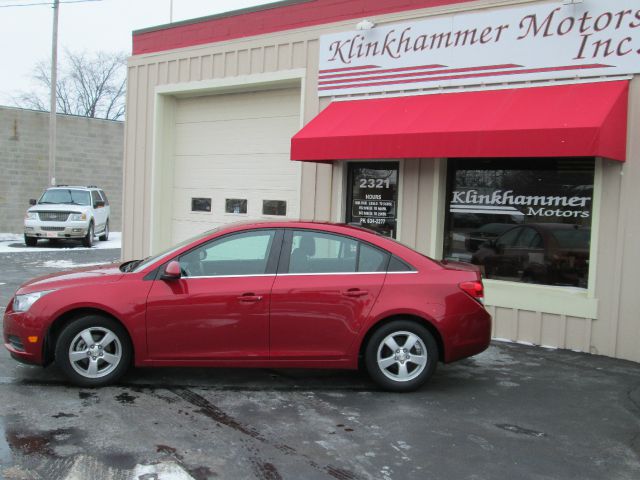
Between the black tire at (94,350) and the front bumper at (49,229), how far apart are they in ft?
49.2

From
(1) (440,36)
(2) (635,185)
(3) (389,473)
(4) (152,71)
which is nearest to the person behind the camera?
(3) (389,473)

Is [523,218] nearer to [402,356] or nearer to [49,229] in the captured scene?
[402,356]

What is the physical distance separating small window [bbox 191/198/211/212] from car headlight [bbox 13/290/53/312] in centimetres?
637

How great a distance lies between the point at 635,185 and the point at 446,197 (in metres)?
2.37

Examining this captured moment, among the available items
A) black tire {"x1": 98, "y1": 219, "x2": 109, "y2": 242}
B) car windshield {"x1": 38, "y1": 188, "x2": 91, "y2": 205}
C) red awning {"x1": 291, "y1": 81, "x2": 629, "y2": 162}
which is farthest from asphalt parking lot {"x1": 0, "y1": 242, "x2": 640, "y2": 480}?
black tire {"x1": 98, "y1": 219, "x2": 109, "y2": 242}

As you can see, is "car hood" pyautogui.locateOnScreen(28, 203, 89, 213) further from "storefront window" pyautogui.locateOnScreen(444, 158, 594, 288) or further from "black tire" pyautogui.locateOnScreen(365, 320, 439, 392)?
"black tire" pyautogui.locateOnScreen(365, 320, 439, 392)

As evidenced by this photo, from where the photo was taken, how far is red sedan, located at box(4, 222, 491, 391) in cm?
558

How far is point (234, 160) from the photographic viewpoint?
11.6 m

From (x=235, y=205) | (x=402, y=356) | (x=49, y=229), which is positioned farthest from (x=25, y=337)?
(x=49, y=229)

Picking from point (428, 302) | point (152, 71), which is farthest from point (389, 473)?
point (152, 71)

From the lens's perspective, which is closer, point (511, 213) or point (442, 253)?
point (511, 213)

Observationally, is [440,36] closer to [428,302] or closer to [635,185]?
[635,185]

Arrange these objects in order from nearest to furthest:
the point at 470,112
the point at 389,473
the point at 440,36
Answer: the point at 389,473, the point at 470,112, the point at 440,36

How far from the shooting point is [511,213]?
27.0ft
